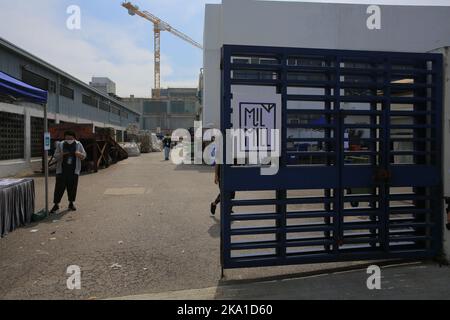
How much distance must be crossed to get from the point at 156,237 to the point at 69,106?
66.0 feet

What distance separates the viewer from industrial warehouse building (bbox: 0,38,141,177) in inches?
591

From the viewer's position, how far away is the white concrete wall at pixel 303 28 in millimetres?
25188

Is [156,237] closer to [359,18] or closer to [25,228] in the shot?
[25,228]

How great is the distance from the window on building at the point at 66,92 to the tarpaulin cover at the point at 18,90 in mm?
16144

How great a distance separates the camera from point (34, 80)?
18.3 metres

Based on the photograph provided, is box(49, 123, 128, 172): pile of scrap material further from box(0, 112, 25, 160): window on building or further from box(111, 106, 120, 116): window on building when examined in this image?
box(111, 106, 120, 116): window on building

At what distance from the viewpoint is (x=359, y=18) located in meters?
26.8

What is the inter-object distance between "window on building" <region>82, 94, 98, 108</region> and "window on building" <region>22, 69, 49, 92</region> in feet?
26.0

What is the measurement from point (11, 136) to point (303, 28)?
19.6 meters

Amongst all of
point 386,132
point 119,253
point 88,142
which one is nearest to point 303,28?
point 88,142

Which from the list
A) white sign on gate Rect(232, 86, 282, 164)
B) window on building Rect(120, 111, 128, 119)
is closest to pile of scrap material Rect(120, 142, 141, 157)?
window on building Rect(120, 111, 128, 119)

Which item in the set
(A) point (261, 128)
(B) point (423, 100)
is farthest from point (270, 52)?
(B) point (423, 100)

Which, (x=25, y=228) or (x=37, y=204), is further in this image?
(x=37, y=204)

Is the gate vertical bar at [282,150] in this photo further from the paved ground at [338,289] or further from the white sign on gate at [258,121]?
the paved ground at [338,289]
